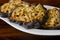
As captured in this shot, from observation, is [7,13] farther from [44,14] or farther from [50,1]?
[50,1]

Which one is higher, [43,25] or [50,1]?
[50,1]

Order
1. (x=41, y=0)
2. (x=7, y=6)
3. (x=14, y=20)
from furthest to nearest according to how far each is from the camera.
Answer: (x=41, y=0) → (x=7, y=6) → (x=14, y=20)

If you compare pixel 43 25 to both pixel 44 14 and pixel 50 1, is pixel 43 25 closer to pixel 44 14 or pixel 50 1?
pixel 44 14

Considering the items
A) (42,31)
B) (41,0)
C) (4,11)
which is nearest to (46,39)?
(42,31)

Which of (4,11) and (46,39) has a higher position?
(4,11)

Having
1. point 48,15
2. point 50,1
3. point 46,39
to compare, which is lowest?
point 46,39

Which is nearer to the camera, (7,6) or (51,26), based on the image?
(51,26)

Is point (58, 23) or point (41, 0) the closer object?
point (58, 23)

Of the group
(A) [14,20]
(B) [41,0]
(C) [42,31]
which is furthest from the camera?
(B) [41,0]

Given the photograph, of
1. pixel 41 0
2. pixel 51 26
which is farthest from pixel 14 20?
pixel 41 0
